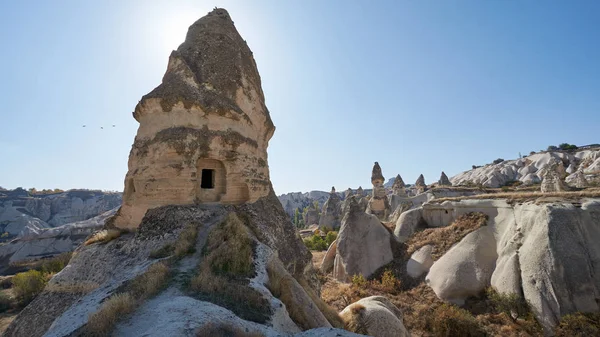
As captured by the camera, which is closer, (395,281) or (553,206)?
(553,206)

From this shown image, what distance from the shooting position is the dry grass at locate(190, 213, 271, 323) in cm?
442

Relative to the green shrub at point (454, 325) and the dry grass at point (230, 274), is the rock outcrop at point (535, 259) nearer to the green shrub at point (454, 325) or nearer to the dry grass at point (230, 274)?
the green shrub at point (454, 325)

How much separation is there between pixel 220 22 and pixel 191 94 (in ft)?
12.8

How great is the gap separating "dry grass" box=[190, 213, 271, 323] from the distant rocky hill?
218 ft

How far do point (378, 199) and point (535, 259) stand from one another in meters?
22.0

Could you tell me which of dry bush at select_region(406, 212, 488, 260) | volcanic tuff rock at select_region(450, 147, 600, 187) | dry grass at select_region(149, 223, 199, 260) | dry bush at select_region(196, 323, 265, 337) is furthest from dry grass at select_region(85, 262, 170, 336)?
volcanic tuff rock at select_region(450, 147, 600, 187)

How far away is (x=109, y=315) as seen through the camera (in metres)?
3.77

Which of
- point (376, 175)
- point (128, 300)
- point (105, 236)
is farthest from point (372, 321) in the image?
point (376, 175)

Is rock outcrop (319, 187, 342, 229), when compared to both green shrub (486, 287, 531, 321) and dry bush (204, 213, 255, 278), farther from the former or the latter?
dry bush (204, 213, 255, 278)

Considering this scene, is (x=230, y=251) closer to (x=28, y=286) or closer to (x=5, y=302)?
(x=28, y=286)

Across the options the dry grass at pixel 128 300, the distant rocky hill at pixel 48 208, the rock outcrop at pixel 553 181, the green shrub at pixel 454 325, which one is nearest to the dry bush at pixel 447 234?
the green shrub at pixel 454 325

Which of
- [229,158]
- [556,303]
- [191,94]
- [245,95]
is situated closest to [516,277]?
[556,303]

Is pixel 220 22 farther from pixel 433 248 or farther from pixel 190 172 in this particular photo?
pixel 433 248

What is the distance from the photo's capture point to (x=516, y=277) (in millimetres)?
10578
